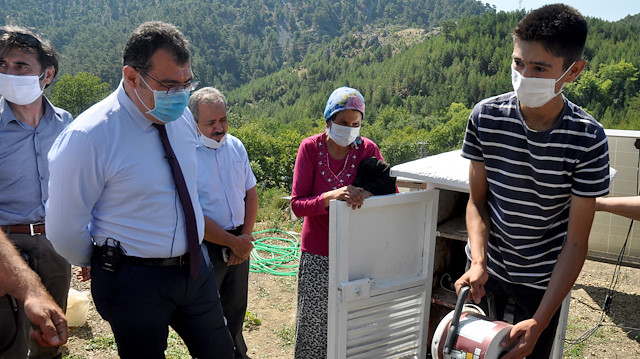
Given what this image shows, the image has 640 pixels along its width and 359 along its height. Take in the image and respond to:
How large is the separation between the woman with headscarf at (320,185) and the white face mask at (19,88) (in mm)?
1684

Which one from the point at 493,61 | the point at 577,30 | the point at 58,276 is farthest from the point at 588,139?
the point at 493,61

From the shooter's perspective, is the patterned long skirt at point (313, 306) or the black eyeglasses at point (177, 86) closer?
the black eyeglasses at point (177, 86)

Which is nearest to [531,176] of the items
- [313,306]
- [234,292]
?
[313,306]

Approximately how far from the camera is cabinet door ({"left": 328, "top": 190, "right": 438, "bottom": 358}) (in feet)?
8.42

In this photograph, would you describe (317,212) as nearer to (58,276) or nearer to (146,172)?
(146,172)

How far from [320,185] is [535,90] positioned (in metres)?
1.37

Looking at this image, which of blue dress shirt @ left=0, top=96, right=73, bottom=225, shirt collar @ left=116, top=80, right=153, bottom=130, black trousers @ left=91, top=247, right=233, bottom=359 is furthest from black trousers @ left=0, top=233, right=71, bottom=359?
shirt collar @ left=116, top=80, right=153, bottom=130

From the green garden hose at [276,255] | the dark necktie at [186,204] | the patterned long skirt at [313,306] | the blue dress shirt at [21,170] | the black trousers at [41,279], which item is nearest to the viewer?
the dark necktie at [186,204]

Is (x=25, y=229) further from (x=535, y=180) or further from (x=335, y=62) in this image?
(x=335, y=62)

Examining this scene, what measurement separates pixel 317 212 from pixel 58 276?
66.9 inches

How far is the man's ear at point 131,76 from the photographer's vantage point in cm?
211

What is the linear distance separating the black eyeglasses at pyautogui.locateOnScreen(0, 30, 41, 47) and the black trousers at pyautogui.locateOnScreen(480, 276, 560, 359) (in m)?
3.03

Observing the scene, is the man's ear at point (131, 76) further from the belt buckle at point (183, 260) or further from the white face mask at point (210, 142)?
the white face mask at point (210, 142)

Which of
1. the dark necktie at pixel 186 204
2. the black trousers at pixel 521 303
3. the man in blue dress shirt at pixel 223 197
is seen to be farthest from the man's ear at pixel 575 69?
the man in blue dress shirt at pixel 223 197
